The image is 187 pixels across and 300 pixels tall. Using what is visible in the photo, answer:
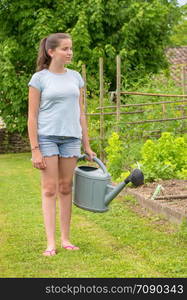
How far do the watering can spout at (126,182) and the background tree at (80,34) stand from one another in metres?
9.95

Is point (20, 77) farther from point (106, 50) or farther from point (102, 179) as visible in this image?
point (102, 179)

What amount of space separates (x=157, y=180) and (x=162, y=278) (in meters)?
3.29

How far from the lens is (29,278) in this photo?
4.33 meters

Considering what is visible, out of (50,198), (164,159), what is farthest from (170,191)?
(50,198)

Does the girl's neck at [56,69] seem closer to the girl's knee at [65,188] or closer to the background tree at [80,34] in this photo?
the girl's knee at [65,188]

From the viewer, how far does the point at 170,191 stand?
22.7 ft

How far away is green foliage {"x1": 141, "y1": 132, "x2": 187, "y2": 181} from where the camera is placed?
24.8 feet

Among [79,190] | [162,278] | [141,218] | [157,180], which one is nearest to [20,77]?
[157,180]

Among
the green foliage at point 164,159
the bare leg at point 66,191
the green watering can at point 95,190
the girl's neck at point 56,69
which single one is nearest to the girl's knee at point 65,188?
the bare leg at point 66,191

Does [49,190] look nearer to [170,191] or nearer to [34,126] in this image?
[34,126]

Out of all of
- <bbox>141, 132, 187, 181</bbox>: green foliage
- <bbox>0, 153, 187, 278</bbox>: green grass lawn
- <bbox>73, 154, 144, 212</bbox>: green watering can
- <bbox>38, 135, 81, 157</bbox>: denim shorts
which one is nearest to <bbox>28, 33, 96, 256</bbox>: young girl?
<bbox>38, 135, 81, 157</bbox>: denim shorts

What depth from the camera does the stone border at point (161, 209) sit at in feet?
19.4

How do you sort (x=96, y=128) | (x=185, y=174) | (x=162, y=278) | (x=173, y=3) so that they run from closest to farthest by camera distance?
1. (x=162, y=278)
2. (x=185, y=174)
3. (x=96, y=128)
4. (x=173, y=3)

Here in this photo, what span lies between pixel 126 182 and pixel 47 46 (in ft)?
3.67
